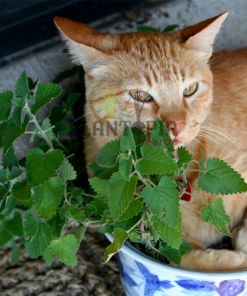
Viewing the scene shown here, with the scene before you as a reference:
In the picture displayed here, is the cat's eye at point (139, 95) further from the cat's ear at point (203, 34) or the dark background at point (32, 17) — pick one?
the dark background at point (32, 17)

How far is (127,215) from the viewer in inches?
30.1

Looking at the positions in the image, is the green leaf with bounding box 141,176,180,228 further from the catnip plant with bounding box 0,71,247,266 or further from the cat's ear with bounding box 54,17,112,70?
the cat's ear with bounding box 54,17,112,70

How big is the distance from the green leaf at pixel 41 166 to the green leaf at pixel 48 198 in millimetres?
79

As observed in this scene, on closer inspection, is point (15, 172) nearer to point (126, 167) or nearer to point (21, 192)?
point (21, 192)

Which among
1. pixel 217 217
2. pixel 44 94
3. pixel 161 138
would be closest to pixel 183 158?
pixel 161 138

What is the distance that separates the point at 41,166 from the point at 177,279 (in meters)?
0.51

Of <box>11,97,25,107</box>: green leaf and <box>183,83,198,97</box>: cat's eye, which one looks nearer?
<box>11,97,25,107</box>: green leaf

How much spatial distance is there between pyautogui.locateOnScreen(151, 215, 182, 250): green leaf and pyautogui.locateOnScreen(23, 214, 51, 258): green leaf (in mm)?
341

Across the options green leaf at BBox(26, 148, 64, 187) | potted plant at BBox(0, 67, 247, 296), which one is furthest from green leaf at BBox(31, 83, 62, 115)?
green leaf at BBox(26, 148, 64, 187)

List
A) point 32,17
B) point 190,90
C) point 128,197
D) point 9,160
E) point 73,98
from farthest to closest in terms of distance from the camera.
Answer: point 32,17
point 73,98
point 190,90
point 9,160
point 128,197

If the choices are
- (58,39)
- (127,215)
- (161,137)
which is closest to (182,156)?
(161,137)

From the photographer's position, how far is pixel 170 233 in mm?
796

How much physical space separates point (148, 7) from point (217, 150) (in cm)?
105

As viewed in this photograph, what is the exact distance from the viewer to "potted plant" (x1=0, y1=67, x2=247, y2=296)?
744mm
